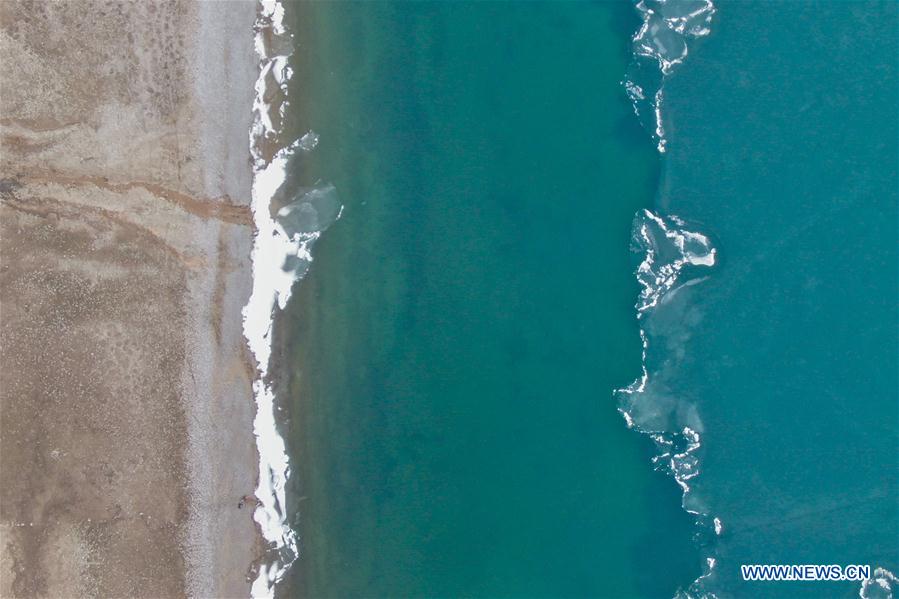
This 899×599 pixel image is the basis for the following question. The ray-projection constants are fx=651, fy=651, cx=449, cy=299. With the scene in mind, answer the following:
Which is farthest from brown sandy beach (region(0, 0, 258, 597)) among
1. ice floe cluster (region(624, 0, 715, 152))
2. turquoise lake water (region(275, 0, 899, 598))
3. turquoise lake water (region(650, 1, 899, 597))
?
turquoise lake water (region(650, 1, 899, 597))

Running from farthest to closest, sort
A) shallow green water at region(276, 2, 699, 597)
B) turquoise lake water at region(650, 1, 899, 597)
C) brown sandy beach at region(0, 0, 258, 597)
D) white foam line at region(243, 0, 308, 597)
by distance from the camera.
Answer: white foam line at region(243, 0, 308, 597) < shallow green water at region(276, 2, 699, 597) < turquoise lake water at region(650, 1, 899, 597) < brown sandy beach at region(0, 0, 258, 597)

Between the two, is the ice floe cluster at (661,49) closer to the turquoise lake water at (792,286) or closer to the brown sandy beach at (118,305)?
the turquoise lake water at (792,286)

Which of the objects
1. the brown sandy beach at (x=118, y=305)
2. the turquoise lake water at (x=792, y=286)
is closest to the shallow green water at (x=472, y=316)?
the turquoise lake water at (x=792, y=286)

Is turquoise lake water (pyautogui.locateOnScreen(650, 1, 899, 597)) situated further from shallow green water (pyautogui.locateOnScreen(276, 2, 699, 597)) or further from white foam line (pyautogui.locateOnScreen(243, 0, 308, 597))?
white foam line (pyautogui.locateOnScreen(243, 0, 308, 597))

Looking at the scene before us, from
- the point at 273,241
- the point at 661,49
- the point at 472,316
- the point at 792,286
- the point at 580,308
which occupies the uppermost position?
the point at 661,49

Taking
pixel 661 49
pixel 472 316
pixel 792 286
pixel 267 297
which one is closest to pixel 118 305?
pixel 267 297

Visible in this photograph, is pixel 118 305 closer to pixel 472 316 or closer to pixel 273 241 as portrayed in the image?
pixel 273 241
